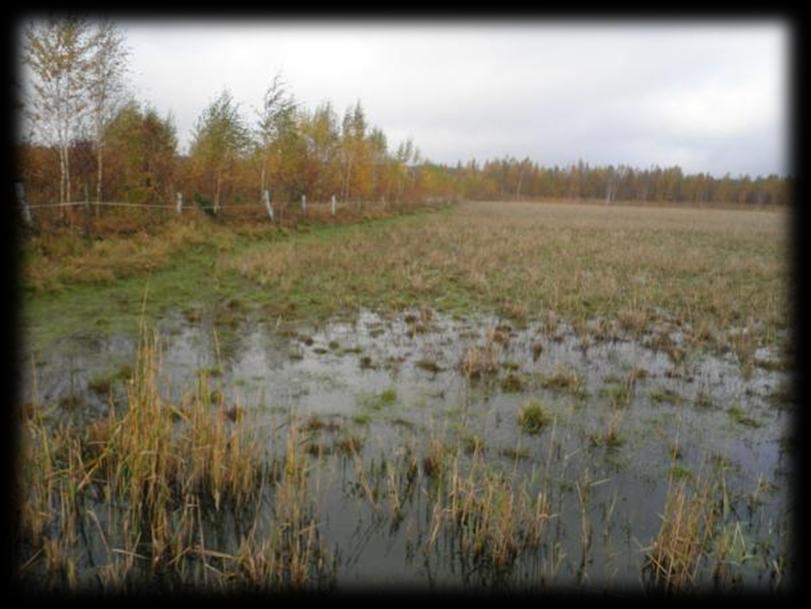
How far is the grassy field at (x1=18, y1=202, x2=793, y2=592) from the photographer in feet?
12.4

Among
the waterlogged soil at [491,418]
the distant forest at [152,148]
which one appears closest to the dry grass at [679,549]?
the waterlogged soil at [491,418]

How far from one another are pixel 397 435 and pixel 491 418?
1360mm

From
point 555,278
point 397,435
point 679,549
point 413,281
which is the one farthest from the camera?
point 555,278

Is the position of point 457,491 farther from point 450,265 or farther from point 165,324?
point 450,265

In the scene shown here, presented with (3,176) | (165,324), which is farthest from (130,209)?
(165,324)

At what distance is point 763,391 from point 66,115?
2244 centimetres

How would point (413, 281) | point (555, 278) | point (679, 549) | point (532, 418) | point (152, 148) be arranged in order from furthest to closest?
1. point (152, 148)
2. point (555, 278)
3. point (413, 281)
4. point (532, 418)
5. point (679, 549)

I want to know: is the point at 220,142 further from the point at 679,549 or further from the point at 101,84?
the point at 679,549

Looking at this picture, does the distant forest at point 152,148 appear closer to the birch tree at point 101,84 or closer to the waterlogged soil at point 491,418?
the birch tree at point 101,84

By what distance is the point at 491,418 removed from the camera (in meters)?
6.30

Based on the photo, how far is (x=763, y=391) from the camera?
7488mm

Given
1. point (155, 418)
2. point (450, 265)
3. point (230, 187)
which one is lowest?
point (155, 418)

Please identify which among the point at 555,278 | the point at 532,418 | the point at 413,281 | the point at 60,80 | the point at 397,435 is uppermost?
the point at 60,80

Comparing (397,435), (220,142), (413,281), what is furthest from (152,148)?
(397,435)
